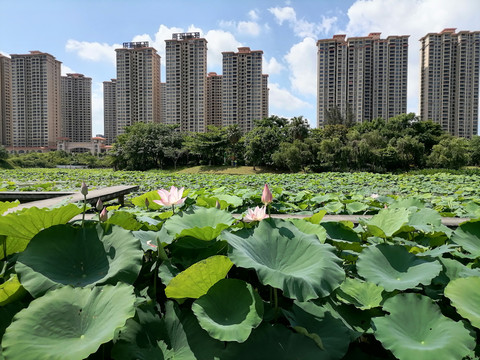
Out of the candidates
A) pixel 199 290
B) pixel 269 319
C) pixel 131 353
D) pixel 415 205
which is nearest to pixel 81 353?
pixel 131 353

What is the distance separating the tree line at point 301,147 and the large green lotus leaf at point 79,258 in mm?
21357

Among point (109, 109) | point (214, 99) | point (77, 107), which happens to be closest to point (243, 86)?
point (214, 99)

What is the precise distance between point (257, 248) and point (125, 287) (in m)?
0.31

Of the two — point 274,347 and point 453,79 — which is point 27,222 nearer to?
point 274,347

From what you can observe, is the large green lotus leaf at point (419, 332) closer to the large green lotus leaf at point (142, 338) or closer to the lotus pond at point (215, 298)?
the lotus pond at point (215, 298)

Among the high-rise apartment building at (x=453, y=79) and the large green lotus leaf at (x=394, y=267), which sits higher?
the high-rise apartment building at (x=453, y=79)

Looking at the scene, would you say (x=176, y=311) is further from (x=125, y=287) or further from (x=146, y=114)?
(x=146, y=114)

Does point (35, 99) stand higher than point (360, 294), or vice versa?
point (35, 99)

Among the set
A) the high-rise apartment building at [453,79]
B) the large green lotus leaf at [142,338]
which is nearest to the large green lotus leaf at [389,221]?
the large green lotus leaf at [142,338]

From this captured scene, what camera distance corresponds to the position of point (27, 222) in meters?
0.71

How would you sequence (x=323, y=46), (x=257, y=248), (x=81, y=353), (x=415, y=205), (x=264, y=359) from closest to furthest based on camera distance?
(x=81, y=353) → (x=264, y=359) → (x=257, y=248) → (x=415, y=205) → (x=323, y=46)

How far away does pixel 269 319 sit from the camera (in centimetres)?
62

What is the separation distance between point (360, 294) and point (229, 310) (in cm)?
35

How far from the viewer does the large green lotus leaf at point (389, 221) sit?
1.04 m
